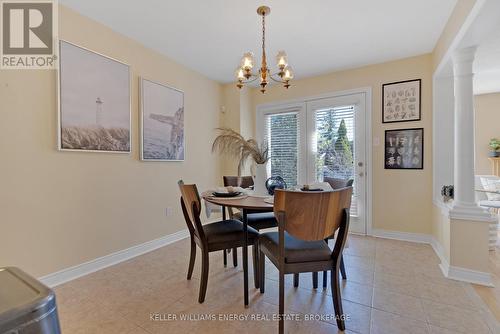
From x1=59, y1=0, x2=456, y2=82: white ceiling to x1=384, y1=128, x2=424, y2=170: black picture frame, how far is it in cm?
101

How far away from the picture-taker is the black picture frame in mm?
3144

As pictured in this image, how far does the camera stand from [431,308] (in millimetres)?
1747

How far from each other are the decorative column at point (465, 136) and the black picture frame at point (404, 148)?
942 mm

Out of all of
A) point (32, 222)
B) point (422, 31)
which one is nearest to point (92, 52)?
point (32, 222)

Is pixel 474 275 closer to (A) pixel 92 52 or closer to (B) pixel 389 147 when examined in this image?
(B) pixel 389 147

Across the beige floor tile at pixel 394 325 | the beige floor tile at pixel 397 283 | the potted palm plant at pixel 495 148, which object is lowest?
the beige floor tile at pixel 394 325

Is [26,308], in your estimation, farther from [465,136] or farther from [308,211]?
[465,136]

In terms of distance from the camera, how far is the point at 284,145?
415cm

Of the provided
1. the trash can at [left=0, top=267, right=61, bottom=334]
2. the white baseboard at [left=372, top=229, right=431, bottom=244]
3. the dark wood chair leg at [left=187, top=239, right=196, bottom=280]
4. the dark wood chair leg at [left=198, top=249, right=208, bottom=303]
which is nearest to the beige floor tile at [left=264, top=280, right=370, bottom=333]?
the dark wood chair leg at [left=198, top=249, right=208, bottom=303]

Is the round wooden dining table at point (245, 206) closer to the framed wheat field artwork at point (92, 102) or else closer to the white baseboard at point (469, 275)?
the framed wheat field artwork at point (92, 102)

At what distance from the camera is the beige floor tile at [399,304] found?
66.7 inches

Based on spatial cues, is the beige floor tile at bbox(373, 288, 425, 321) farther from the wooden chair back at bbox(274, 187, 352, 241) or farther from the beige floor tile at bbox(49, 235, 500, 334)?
the wooden chair back at bbox(274, 187, 352, 241)

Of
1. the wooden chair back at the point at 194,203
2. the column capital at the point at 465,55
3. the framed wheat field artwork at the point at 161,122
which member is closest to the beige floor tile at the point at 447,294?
the wooden chair back at the point at 194,203

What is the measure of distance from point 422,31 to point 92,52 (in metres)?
3.40
